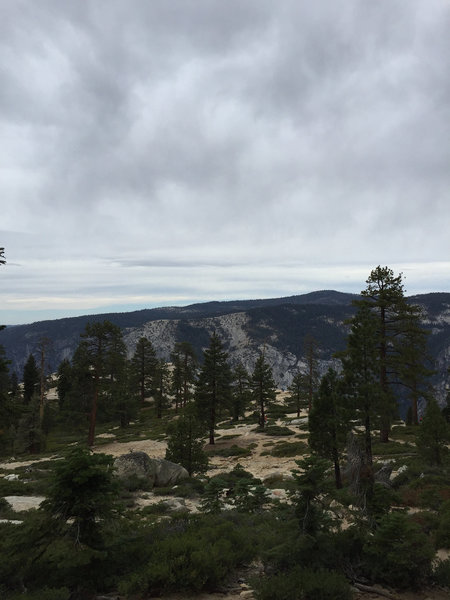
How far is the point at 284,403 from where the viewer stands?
64375 mm

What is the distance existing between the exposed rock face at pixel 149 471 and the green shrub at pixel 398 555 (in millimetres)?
12786

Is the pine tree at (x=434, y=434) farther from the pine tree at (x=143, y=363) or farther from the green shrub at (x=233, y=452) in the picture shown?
the pine tree at (x=143, y=363)

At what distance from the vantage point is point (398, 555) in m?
6.27

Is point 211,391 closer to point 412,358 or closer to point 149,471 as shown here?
point 149,471

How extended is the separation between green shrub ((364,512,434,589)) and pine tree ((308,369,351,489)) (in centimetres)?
844

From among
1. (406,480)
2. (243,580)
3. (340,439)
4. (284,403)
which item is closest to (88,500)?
(243,580)

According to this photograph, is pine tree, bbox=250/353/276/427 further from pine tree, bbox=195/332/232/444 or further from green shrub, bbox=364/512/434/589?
green shrub, bbox=364/512/434/589

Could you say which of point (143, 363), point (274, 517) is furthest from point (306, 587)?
point (143, 363)

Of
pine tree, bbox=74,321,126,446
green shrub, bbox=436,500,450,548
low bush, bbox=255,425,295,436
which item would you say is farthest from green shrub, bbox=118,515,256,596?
low bush, bbox=255,425,295,436

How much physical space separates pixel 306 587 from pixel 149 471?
13.9 meters

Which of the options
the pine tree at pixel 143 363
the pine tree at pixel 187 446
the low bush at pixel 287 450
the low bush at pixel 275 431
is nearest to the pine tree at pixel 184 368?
the pine tree at pixel 143 363

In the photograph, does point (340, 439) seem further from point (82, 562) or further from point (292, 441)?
point (292, 441)

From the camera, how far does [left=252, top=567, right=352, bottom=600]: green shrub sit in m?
5.60

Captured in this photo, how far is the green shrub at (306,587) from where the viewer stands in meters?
5.60
